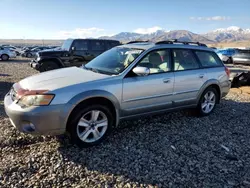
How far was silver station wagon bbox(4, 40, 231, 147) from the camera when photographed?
354 centimetres

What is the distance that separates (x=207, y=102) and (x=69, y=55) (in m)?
8.04

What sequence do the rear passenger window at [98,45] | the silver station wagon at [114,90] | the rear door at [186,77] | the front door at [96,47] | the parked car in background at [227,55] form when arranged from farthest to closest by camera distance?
the parked car in background at [227,55]
the rear passenger window at [98,45]
the front door at [96,47]
the rear door at [186,77]
the silver station wagon at [114,90]

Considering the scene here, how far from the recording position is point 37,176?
3139 millimetres

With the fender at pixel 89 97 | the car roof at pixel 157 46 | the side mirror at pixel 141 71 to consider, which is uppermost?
the car roof at pixel 157 46

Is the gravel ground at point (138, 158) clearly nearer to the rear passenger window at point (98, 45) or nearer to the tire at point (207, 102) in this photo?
the tire at point (207, 102)

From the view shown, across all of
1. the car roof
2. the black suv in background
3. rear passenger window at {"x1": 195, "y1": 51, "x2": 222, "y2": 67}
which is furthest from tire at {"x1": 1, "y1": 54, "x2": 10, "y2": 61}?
rear passenger window at {"x1": 195, "y1": 51, "x2": 222, "y2": 67}

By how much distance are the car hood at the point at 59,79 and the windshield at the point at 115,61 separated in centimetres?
27

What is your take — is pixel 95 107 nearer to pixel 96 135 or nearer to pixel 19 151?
pixel 96 135

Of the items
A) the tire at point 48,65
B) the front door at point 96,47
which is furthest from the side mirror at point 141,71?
the front door at point 96,47

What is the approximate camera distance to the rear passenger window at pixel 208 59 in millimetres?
5535

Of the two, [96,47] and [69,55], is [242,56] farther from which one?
[69,55]

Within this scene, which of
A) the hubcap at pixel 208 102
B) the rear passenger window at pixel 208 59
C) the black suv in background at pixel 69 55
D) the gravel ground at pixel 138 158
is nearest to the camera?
the gravel ground at pixel 138 158

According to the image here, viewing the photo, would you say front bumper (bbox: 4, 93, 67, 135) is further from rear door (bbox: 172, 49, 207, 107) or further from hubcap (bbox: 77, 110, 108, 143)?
rear door (bbox: 172, 49, 207, 107)

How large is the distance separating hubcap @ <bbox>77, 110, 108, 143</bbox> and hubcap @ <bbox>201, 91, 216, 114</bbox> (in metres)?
2.68
